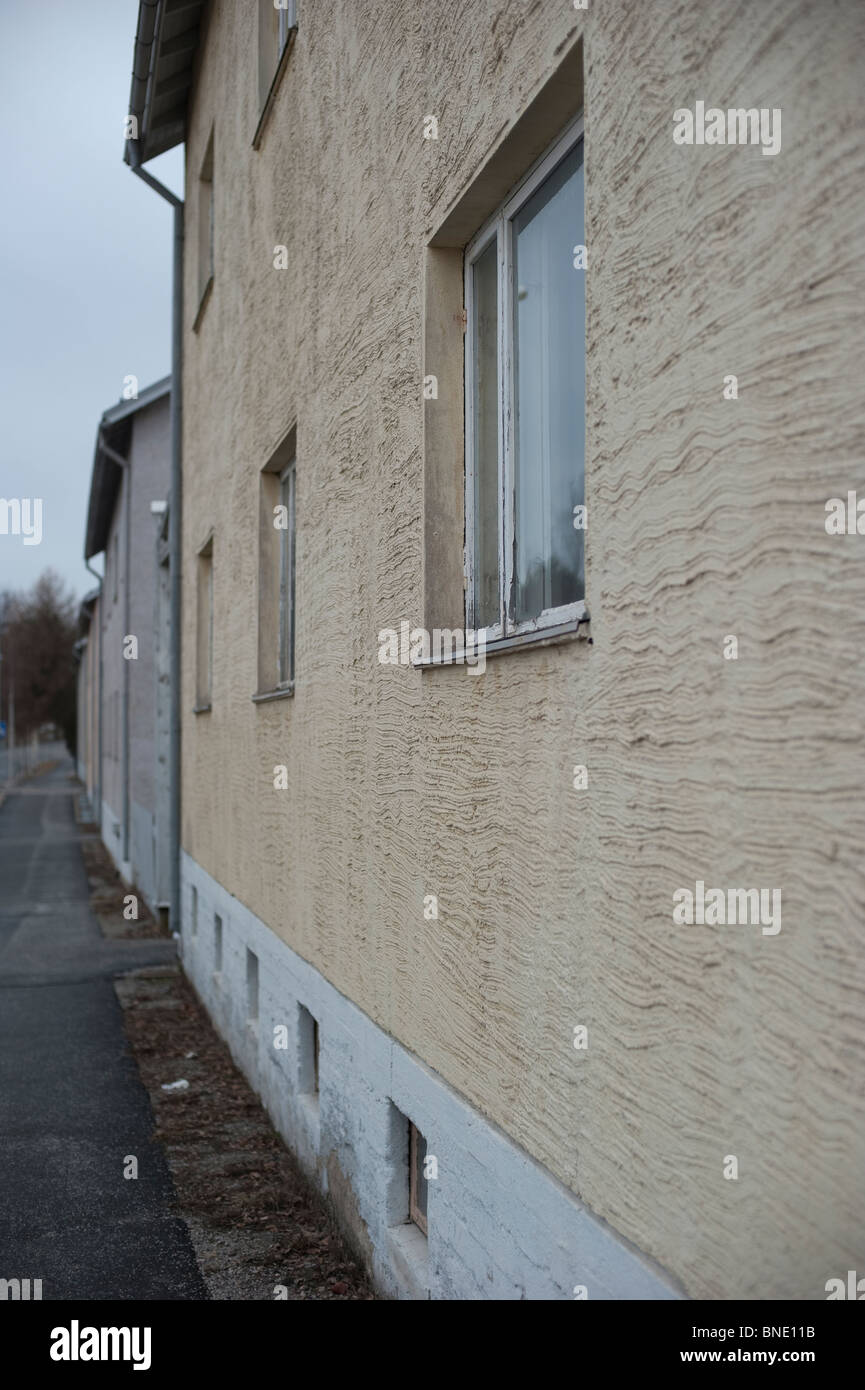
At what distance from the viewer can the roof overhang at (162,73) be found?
954 cm

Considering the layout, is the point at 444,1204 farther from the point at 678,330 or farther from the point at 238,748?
the point at 238,748

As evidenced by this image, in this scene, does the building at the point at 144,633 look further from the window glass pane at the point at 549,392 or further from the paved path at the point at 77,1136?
the window glass pane at the point at 549,392

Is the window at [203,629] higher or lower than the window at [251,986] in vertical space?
higher

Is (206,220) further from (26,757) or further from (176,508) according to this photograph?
(26,757)

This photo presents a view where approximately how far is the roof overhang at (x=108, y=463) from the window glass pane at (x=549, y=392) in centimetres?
1266

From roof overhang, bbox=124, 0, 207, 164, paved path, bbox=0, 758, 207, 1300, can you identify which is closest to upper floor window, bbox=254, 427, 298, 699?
paved path, bbox=0, 758, 207, 1300

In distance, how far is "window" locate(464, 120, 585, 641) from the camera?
9.91 ft

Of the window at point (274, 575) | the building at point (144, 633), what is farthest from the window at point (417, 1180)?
the building at point (144, 633)

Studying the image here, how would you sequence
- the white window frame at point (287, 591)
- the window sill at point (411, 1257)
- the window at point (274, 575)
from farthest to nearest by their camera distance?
the window at point (274, 575) < the white window frame at point (287, 591) < the window sill at point (411, 1257)

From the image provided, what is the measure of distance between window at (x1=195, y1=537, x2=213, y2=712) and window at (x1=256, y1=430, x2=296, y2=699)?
10.8ft

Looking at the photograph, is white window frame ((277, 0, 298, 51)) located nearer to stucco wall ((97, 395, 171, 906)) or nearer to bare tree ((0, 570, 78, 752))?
stucco wall ((97, 395, 171, 906))

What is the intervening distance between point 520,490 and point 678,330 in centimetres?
118

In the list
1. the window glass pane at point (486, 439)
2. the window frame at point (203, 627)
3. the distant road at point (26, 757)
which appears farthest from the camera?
the distant road at point (26, 757)
